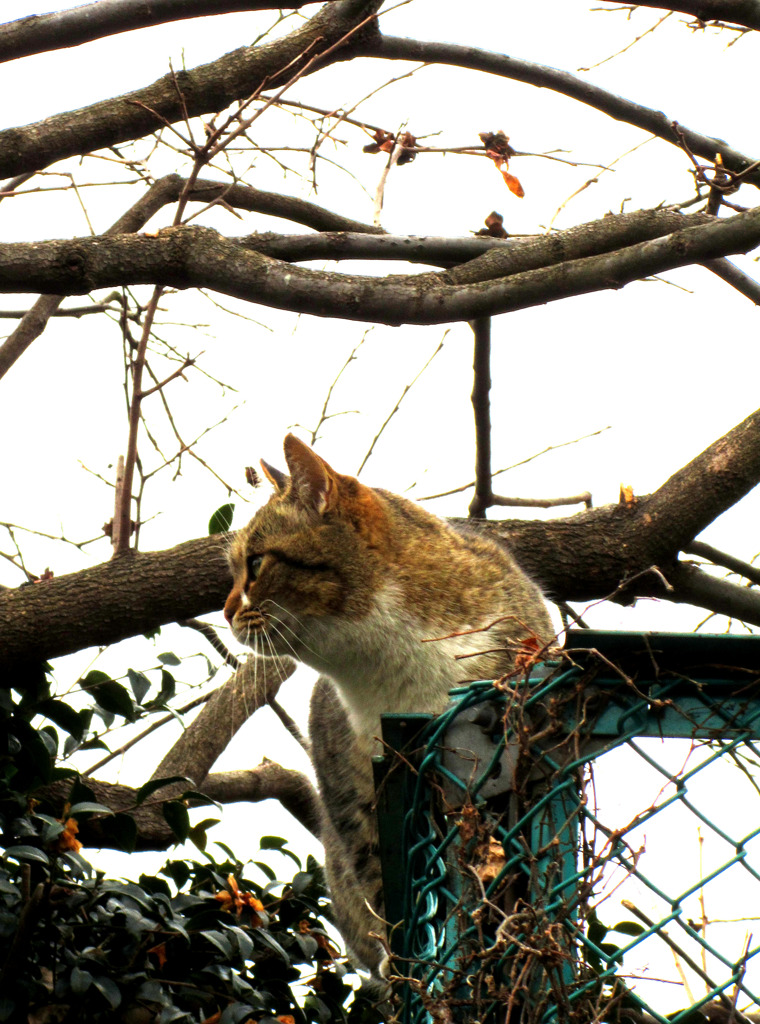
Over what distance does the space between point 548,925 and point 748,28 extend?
9.73 ft

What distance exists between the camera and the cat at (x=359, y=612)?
2.72 meters

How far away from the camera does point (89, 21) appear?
293 centimetres

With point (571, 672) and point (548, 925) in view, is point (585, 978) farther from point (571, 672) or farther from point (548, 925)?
point (571, 672)

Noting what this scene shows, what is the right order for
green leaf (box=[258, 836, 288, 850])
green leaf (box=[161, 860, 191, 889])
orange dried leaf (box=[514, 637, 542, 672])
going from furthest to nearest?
green leaf (box=[258, 836, 288, 850]) → green leaf (box=[161, 860, 191, 889]) → orange dried leaf (box=[514, 637, 542, 672])

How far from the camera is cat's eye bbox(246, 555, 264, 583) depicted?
3004mm

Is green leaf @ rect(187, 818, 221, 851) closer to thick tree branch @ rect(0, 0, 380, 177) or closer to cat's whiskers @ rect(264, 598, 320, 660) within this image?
cat's whiskers @ rect(264, 598, 320, 660)

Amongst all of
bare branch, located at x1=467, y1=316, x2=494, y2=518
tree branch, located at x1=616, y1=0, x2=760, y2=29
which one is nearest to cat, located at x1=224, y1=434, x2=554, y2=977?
bare branch, located at x1=467, y1=316, x2=494, y2=518


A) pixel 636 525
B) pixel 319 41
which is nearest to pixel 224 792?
pixel 636 525

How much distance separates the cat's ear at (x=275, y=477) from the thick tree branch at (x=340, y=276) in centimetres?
82

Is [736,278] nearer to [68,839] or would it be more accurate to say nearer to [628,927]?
[628,927]

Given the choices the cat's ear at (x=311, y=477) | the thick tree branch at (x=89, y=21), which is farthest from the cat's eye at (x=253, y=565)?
the thick tree branch at (x=89, y=21)

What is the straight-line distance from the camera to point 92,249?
8.29 feet

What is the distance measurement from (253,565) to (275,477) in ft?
1.23

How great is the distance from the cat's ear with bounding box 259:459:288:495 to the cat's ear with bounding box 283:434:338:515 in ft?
0.52
